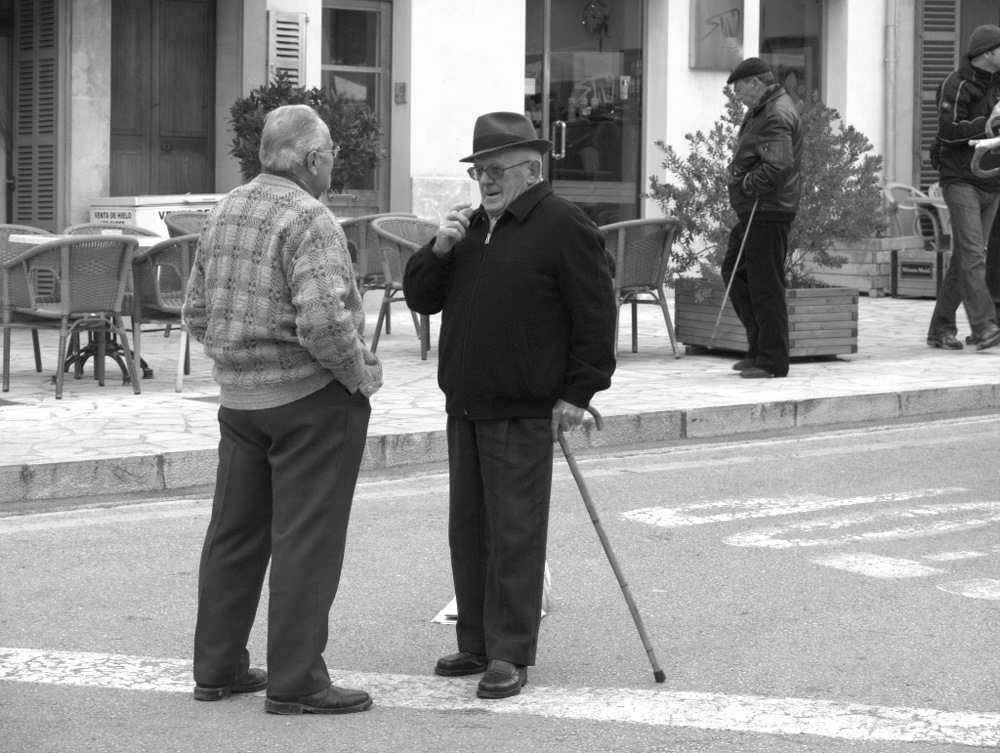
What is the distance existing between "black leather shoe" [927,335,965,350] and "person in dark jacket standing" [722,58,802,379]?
2.27 meters

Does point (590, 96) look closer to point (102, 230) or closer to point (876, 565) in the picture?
point (102, 230)

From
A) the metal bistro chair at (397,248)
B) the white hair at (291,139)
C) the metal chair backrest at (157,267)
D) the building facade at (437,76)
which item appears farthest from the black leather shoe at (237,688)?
the building facade at (437,76)

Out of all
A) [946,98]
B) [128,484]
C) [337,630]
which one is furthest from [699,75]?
[337,630]

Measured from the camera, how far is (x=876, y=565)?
6.19 meters

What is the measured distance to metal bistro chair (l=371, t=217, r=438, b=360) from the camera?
1151cm

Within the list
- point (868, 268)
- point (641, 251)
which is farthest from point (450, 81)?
point (868, 268)

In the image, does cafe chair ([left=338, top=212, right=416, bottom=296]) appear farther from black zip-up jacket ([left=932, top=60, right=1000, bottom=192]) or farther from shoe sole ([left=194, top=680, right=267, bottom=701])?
shoe sole ([left=194, top=680, right=267, bottom=701])

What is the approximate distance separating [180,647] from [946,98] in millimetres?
8488

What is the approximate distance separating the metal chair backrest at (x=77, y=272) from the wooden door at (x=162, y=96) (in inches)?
215

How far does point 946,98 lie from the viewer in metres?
11.9

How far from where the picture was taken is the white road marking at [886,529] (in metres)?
6.61

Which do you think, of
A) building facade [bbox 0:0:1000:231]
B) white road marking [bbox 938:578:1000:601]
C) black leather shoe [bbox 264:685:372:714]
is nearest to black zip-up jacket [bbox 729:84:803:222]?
building facade [bbox 0:0:1000:231]

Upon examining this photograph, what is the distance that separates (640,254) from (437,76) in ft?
16.4

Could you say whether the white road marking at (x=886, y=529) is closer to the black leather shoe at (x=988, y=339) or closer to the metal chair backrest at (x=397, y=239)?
the metal chair backrest at (x=397, y=239)
